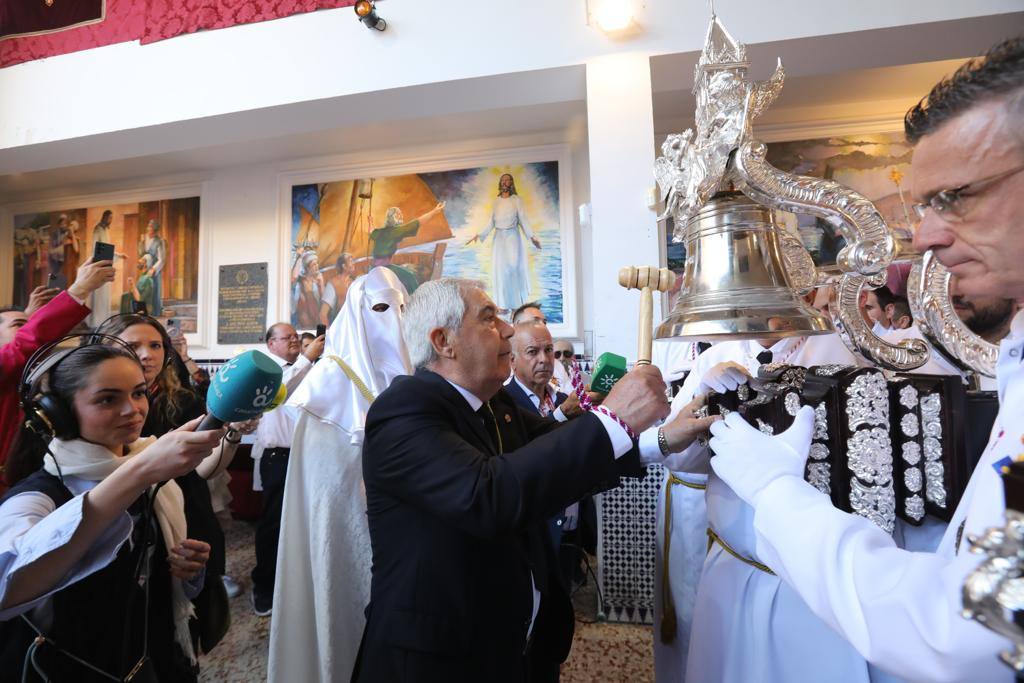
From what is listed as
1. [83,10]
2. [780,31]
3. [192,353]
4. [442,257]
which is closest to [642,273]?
[780,31]

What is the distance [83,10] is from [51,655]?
261 inches

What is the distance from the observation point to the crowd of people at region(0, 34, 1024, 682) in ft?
2.59

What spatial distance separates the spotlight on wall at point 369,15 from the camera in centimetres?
421

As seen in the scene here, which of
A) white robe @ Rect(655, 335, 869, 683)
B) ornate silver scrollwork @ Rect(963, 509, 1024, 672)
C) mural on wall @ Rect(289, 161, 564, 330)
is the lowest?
white robe @ Rect(655, 335, 869, 683)

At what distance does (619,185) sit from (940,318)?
306 centimetres

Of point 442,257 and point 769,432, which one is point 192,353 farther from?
point 769,432

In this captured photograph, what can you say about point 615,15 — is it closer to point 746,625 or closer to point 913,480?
point 913,480

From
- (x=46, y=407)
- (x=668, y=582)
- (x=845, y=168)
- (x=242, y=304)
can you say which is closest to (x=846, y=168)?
(x=845, y=168)

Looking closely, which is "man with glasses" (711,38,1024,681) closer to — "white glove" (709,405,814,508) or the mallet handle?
"white glove" (709,405,814,508)

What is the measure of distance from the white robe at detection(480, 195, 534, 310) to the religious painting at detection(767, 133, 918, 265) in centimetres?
310

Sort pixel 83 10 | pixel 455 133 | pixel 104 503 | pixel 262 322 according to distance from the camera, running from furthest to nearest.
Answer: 1. pixel 262 322
2. pixel 455 133
3. pixel 83 10
4. pixel 104 503

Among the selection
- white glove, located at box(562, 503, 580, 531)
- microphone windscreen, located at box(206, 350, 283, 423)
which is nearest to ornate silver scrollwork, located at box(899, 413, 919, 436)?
microphone windscreen, located at box(206, 350, 283, 423)

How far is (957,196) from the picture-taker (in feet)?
2.73

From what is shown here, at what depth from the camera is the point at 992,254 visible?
81cm
